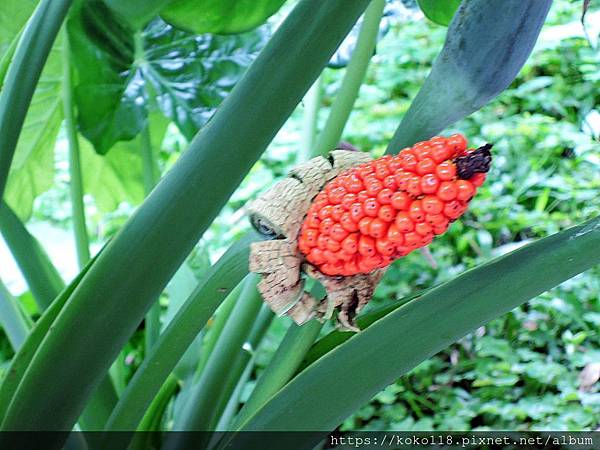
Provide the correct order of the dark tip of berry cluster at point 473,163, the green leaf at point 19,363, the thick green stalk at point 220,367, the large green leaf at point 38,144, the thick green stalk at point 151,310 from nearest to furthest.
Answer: the dark tip of berry cluster at point 473,163 → the green leaf at point 19,363 → the thick green stalk at point 220,367 → the thick green stalk at point 151,310 → the large green leaf at point 38,144

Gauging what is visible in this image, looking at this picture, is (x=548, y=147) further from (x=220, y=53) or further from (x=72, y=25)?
(x=72, y=25)

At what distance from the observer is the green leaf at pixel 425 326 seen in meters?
0.36

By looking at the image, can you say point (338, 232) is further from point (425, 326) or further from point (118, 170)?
point (118, 170)

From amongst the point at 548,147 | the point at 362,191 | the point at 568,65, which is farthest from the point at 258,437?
the point at 568,65

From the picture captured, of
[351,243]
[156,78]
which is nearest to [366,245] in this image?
[351,243]

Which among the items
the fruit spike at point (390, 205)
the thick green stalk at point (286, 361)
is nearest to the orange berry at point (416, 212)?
the fruit spike at point (390, 205)

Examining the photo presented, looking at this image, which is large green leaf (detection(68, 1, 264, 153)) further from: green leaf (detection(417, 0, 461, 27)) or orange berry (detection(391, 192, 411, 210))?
orange berry (detection(391, 192, 411, 210))

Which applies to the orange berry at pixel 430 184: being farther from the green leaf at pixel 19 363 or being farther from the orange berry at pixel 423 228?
the green leaf at pixel 19 363

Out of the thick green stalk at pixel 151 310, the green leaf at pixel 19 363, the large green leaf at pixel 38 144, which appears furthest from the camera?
the large green leaf at pixel 38 144

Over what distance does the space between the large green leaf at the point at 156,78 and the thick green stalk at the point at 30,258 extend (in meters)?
0.22

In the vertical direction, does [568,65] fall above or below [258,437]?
below

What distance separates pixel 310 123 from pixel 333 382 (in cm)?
39

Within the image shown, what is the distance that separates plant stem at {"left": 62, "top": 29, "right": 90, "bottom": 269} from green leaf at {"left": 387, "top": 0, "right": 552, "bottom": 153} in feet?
1.22

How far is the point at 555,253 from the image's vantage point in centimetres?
36
